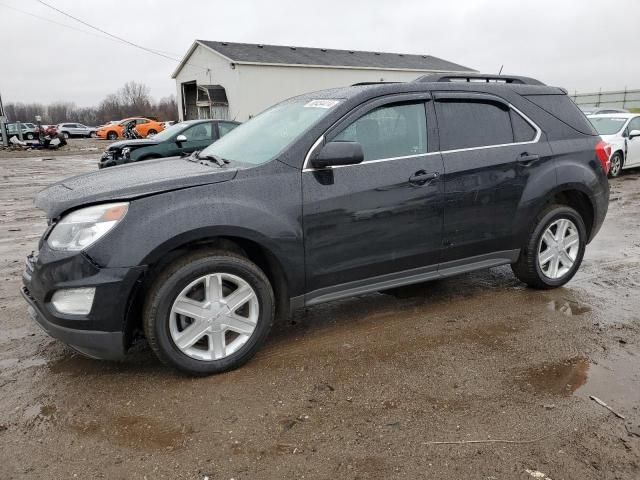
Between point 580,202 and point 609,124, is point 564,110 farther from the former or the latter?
point 609,124

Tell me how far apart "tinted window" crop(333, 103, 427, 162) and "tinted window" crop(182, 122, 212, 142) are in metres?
9.14

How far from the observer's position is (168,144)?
11672 mm

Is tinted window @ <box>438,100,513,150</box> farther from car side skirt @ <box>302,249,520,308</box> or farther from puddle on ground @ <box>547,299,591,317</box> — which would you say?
puddle on ground @ <box>547,299,591,317</box>

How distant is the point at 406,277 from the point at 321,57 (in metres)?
33.4

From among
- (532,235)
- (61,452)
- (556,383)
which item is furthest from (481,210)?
(61,452)

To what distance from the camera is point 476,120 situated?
413 centimetres

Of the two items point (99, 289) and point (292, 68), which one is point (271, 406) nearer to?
point (99, 289)

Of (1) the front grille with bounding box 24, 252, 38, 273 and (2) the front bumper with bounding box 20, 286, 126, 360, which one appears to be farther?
(1) the front grille with bounding box 24, 252, 38, 273

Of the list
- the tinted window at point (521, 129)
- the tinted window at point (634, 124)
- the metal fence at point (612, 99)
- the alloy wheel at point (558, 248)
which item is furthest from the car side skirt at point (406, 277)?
the metal fence at point (612, 99)

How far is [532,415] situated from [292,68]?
30923 mm

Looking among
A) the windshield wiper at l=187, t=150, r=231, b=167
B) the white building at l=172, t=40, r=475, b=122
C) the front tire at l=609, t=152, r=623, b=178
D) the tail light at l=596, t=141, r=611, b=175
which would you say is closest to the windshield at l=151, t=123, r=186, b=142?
the windshield wiper at l=187, t=150, r=231, b=167

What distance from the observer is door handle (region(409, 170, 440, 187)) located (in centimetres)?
371

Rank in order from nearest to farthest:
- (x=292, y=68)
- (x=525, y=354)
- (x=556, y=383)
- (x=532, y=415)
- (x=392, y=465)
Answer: (x=392, y=465) → (x=532, y=415) → (x=556, y=383) → (x=525, y=354) → (x=292, y=68)

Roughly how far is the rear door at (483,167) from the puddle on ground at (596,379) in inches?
44.7
